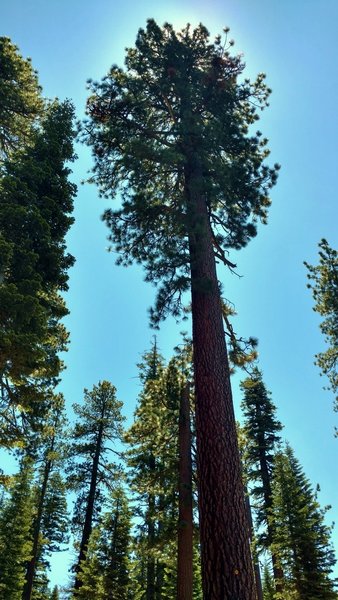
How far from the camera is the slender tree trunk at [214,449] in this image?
4797 mm

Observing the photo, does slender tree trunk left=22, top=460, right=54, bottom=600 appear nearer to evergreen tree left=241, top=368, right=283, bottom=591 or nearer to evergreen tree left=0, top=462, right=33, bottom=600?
evergreen tree left=0, top=462, right=33, bottom=600

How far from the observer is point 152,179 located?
10.8 meters

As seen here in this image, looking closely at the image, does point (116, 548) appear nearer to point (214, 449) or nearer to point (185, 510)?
point (185, 510)

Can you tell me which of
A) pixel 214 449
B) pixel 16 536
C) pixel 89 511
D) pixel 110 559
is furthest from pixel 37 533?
pixel 214 449

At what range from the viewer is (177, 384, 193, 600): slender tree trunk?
10.6m

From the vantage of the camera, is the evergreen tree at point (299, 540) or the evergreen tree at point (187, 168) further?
the evergreen tree at point (299, 540)

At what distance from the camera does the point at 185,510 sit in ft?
37.9

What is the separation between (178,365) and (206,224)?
19.9 ft

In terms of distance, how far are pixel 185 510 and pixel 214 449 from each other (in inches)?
271

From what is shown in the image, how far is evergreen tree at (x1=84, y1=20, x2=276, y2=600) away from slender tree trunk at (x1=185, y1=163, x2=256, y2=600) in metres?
0.03

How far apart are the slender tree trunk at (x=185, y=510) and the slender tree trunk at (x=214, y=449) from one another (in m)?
6.42

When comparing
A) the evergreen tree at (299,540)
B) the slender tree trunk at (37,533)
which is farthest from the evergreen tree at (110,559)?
the evergreen tree at (299,540)

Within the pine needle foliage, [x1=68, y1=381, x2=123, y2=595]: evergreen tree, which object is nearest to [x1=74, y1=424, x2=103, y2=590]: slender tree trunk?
[x1=68, y1=381, x2=123, y2=595]: evergreen tree

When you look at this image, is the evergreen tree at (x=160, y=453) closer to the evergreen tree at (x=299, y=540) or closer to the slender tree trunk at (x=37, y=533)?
the evergreen tree at (x=299, y=540)
